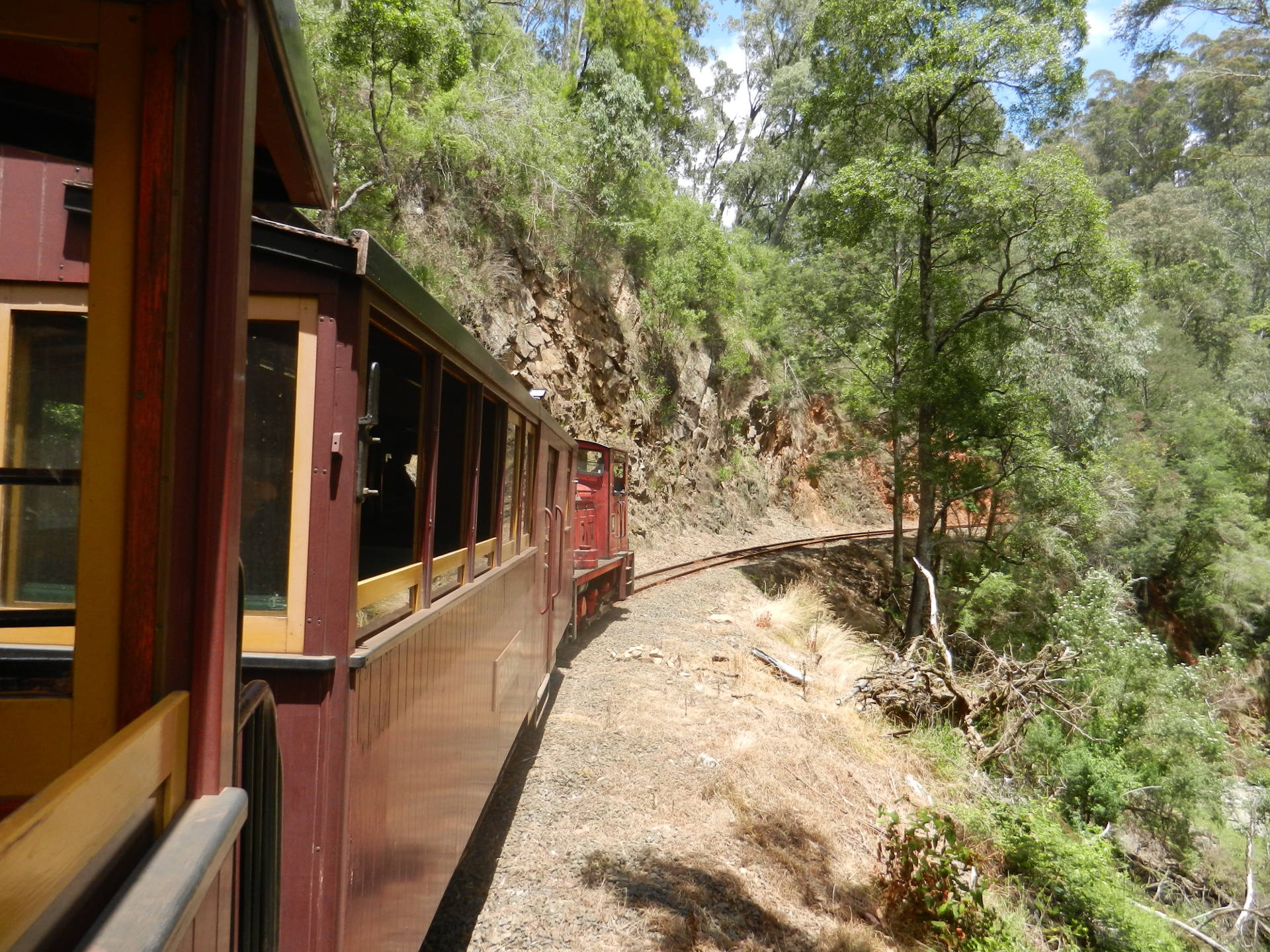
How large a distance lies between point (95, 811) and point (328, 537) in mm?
1419

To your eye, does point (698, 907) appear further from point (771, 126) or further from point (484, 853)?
point (771, 126)

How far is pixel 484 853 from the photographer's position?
4930 mm

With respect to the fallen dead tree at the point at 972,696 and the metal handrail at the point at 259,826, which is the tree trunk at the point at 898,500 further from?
the metal handrail at the point at 259,826

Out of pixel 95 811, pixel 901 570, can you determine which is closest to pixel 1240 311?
pixel 901 570

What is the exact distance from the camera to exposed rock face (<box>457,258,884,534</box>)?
674 inches

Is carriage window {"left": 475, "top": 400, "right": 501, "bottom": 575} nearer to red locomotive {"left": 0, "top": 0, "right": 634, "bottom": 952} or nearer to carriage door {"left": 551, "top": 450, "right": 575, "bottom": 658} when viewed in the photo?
red locomotive {"left": 0, "top": 0, "right": 634, "bottom": 952}

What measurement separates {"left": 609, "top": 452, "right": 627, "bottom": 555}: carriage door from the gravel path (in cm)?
318

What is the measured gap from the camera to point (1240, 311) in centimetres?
3148

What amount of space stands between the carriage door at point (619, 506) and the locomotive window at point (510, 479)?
693 centimetres

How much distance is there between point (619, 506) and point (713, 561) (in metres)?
5.42

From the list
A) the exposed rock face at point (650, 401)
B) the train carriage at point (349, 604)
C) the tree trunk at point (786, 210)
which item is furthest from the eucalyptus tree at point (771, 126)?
the train carriage at point (349, 604)

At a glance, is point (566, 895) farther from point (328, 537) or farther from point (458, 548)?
point (328, 537)

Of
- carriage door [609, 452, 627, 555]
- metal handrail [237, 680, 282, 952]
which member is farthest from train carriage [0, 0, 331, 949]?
carriage door [609, 452, 627, 555]

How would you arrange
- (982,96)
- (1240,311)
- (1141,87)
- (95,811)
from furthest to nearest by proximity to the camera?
(1141,87) < (1240,311) < (982,96) < (95,811)
